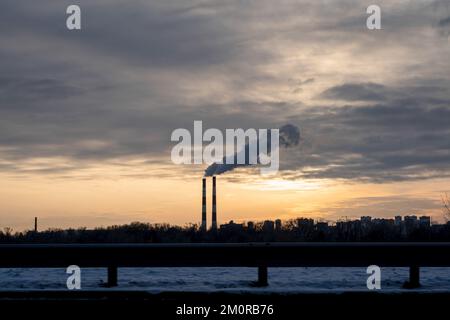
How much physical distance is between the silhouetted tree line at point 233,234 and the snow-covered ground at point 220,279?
5.13 meters

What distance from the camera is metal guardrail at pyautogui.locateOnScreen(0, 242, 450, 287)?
42.5 feet

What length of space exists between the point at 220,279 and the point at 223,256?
2.78 feet

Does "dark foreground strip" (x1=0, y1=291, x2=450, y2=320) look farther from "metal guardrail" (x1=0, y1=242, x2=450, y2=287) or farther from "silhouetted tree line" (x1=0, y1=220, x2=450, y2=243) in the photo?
"silhouetted tree line" (x1=0, y1=220, x2=450, y2=243)

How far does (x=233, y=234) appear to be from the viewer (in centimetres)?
2300

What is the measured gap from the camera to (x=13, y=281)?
43.7 ft

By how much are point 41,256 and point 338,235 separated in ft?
33.9

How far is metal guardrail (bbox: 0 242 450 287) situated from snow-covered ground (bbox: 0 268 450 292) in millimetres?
330
